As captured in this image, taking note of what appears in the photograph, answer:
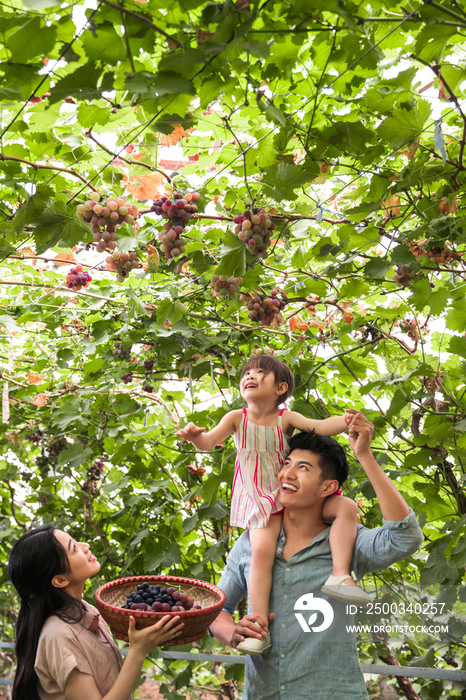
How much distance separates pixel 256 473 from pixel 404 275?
0.71 metres

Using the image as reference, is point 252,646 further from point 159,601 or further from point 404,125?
point 404,125

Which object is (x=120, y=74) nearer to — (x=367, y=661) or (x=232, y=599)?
(x=232, y=599)

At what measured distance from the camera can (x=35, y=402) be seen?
2.85 metres

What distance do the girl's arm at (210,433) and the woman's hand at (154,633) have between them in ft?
1.53

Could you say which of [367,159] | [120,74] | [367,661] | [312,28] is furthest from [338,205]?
[367,661]

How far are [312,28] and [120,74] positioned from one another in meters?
0.37

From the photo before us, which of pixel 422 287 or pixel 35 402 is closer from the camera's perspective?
pixel 422 287

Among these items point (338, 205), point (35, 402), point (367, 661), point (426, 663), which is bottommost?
point (367, 661)

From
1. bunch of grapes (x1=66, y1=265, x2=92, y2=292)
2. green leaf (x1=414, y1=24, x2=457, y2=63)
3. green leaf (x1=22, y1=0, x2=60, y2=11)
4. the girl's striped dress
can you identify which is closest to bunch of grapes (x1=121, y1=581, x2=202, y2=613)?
the girl's striped dress

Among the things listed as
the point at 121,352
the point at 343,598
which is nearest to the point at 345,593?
the point at 343,598

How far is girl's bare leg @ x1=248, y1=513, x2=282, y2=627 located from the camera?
1.32 meters

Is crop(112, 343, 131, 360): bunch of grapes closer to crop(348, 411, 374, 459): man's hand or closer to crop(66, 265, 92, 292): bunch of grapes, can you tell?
crop(66, 265, 92, 292): bunch of grapes

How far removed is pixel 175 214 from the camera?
1445 mm

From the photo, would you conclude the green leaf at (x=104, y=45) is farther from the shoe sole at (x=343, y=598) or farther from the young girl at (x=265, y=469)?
the shoe sole at (x=343, y=598)
